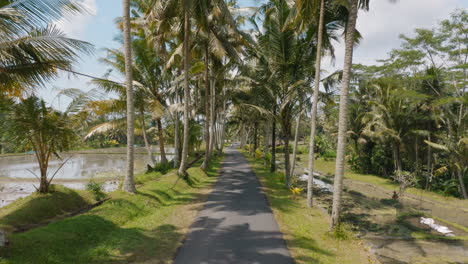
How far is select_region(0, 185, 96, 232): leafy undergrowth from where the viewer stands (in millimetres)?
5992

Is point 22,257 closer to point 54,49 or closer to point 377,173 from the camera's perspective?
point 54,49

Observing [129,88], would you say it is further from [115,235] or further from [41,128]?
[115,235]

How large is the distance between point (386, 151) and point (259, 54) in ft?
45.6

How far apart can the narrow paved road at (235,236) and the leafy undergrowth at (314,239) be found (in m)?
0.29

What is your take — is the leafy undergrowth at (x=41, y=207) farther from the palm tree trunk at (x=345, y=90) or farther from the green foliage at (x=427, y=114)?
the green foliage at (x=427, y=114)

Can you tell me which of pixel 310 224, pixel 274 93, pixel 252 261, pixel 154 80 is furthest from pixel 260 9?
pixel 252 261

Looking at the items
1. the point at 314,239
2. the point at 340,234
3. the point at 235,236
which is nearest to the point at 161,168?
the point at 235,236

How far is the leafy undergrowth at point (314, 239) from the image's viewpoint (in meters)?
5.37

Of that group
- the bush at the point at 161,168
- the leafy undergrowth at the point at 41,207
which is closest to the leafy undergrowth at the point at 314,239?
the leafy undergrowth at the point at 41,207

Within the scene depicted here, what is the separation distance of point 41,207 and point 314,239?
22.8ft

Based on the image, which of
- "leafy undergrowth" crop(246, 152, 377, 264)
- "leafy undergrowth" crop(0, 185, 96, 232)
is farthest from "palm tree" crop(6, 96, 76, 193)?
"leafy undergrowth" crop(246, 152, 377, 264)

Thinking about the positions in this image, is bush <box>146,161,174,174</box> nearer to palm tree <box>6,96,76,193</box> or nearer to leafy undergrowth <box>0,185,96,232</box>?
leafy undergrowth <box>0,185,96,232</box>

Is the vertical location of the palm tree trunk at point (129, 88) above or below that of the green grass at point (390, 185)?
above

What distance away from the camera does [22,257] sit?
4.04 meters
